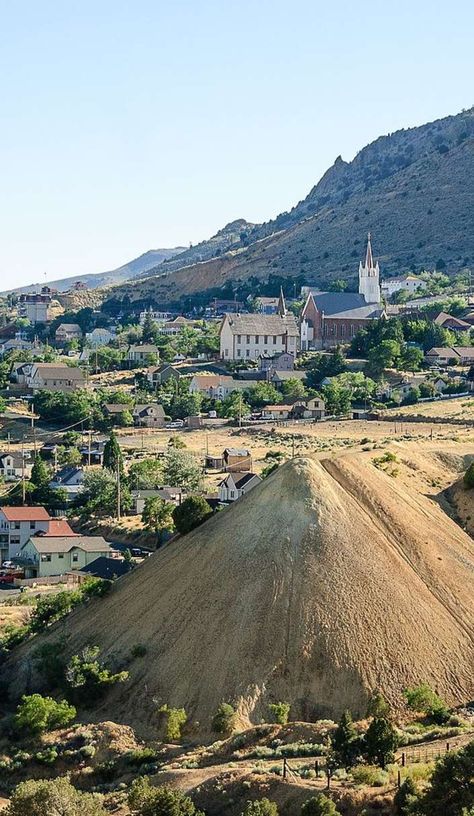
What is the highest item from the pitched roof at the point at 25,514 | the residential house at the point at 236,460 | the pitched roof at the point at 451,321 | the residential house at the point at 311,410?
the pitched roof at the point at 451,321

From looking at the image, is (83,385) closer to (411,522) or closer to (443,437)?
(443,437)

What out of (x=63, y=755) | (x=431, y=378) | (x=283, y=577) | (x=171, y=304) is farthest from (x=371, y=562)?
(x=171, y=304)

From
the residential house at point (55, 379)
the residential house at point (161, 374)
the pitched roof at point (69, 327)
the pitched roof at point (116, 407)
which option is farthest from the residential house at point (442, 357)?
the pitched roof at point (69, 327)

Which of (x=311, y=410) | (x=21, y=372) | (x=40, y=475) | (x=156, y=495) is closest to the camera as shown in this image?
(x=156, y=495)

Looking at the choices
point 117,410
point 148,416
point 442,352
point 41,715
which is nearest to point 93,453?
point 117,410

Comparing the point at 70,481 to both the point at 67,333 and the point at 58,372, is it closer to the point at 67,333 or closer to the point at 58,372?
the point at 58,372

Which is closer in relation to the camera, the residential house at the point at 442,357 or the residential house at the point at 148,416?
the residential house at the point at 148,416

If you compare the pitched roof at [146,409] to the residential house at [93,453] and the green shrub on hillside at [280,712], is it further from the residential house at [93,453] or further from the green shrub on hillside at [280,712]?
the green shrub on hillside at [280,712]
